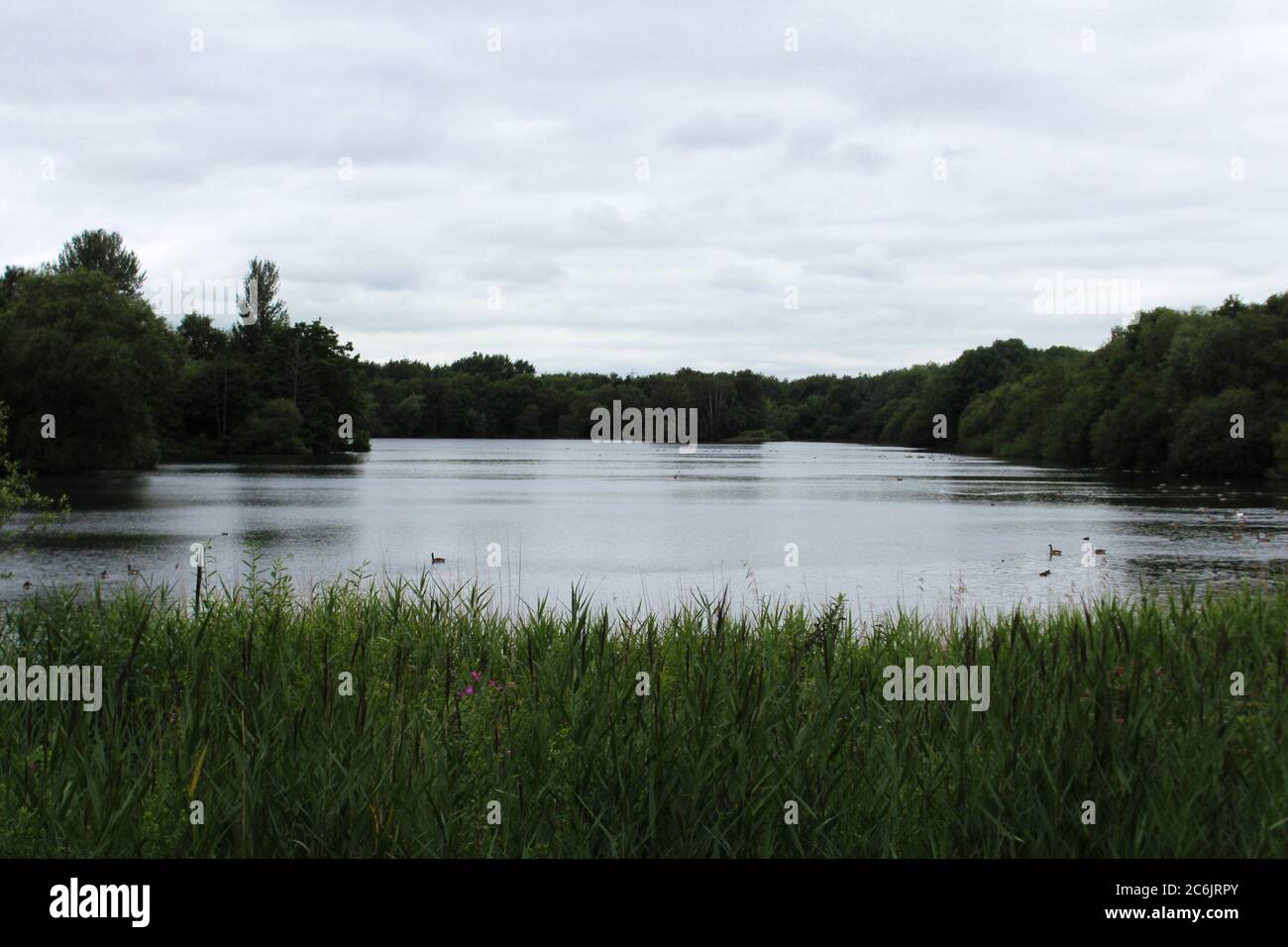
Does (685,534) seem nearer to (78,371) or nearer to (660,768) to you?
(660,768)

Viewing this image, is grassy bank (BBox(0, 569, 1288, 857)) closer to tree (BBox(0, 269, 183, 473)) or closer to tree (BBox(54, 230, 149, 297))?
tree (BBox(0, 269, 183, 473))

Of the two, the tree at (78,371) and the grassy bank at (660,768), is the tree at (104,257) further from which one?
the grassy bank at (660,768)

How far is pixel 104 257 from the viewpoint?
4931 inches

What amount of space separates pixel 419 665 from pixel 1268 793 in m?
6.34

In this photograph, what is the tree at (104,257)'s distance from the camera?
4894 inches

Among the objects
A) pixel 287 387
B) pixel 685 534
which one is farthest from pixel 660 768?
pixel 287 387

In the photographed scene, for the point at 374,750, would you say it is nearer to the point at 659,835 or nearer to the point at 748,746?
the point at 659,835

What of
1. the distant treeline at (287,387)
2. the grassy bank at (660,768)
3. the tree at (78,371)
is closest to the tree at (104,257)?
the distant treeline at (287,387)

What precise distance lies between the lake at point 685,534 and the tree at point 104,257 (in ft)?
195

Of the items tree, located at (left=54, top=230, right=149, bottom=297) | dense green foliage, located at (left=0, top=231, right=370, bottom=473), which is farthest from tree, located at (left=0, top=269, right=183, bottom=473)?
tree, located at (left=54, top=230, right=149, bottom=297)

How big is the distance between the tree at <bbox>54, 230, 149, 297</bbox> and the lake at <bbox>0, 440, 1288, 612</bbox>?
2339 inches

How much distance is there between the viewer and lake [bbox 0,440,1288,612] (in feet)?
80.2
